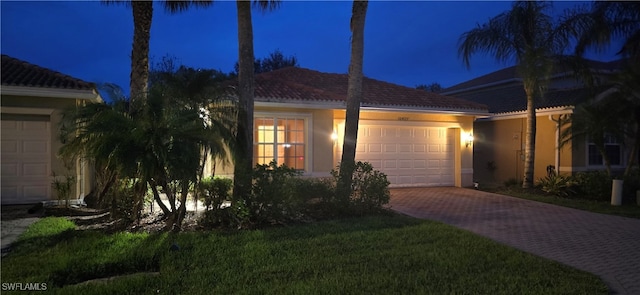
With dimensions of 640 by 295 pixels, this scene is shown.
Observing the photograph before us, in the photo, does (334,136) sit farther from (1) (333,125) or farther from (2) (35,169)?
(2) (35,169)

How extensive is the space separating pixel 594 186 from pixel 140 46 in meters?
12.9

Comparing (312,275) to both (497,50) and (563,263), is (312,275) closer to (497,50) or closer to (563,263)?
(563,263)

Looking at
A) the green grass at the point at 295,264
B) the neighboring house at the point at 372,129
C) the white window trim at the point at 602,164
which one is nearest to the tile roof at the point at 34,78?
the neighboring house at the point at 372,129

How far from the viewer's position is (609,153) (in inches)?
609

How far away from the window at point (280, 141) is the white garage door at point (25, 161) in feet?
17.5

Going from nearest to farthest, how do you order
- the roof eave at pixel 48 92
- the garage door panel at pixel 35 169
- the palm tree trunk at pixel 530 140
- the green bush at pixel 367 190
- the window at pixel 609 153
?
1. the green bush at pixel 367 190
2. the roof eave at pixel 48 92
3. the garage door panel at pixel 35 169
4. the palm tree trunk at pixel 530 140
5. the window at pixel 609 153

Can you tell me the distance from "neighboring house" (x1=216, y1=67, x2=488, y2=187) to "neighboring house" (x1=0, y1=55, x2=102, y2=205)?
162 inches

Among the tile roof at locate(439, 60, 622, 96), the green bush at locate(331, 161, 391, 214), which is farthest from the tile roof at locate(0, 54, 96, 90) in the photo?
the tile roof at locate(439, 60, 622, 96)

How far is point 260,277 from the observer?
4.71 m

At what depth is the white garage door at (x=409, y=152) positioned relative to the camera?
546 inches

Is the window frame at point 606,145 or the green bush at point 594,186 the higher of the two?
the window frame at point 606,145

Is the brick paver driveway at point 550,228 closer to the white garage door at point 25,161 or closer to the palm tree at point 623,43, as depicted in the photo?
the palm tree at point 623,43

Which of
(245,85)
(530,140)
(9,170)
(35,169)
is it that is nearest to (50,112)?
(35,169)

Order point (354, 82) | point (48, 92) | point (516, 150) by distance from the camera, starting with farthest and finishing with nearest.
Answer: point (516, 150) → point (48, 92) → point (354, 82)
